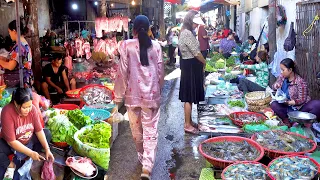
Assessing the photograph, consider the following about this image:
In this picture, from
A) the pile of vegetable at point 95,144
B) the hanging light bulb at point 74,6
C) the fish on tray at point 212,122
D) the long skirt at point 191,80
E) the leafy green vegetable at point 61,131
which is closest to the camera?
the pile of vegetable at point 95,144

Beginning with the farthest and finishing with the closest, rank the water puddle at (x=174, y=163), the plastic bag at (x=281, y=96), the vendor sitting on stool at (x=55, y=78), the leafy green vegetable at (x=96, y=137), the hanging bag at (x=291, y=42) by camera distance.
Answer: the vendor sitting on stool at (x=55, y=78), the hanging bag at (x=291, y=42), the plastic bag at (x=281, y=96), the water puddle at (x=174, y=163), the leafy green vegetable at (x=96, y=137)

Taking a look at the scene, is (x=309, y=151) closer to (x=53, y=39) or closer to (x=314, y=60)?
(x=314, y=60)

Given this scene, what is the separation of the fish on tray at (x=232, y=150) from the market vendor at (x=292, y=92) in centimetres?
155

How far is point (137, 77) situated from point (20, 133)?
5.43 feet

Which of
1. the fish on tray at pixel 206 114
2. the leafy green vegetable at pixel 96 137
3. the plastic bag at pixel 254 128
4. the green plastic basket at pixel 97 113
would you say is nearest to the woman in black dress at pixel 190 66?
the fish on tray at pixel 206 114

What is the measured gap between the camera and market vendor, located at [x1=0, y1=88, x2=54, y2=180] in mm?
3631

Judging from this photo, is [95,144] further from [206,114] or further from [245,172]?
[206,114]

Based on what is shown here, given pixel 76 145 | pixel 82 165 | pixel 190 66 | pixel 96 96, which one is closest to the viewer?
pixel 82 165

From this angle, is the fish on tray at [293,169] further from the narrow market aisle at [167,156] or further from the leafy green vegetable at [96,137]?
the leafy green vegetable at [96,137]

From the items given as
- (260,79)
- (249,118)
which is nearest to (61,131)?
(249,118)

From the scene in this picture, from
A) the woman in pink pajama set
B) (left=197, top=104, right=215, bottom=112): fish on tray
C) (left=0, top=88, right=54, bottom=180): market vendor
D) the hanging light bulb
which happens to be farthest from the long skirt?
the hanging light bulb

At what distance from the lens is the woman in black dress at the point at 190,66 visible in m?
6.30

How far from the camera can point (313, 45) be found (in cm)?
639

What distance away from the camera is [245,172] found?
12.8 feet
